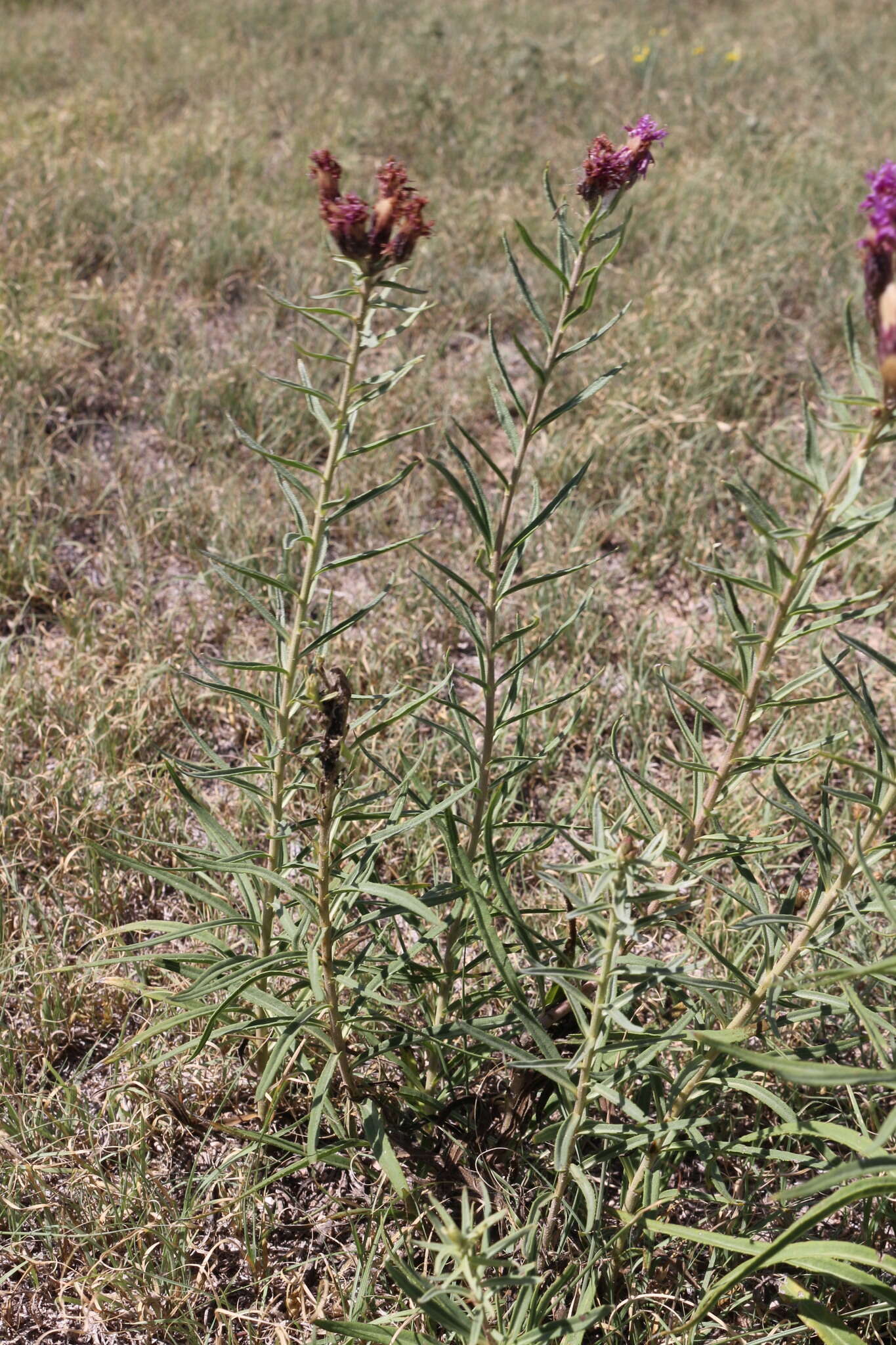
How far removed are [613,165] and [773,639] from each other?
0.60m

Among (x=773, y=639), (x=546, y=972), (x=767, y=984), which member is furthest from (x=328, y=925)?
(x=773, y=639)

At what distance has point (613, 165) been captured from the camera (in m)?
1.25

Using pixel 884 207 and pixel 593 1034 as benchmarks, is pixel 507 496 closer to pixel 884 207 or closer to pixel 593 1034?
pixel 884 207

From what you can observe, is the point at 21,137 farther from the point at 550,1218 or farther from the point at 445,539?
the point at 550,1218

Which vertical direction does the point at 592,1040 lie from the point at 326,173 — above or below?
below

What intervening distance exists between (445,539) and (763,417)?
131 centimetres

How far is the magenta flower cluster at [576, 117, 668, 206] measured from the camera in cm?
125

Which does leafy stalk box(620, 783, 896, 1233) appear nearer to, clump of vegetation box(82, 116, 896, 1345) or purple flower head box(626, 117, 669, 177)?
clump of vegetation box(82, 116, 896, 1345)

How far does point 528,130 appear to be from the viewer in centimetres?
548

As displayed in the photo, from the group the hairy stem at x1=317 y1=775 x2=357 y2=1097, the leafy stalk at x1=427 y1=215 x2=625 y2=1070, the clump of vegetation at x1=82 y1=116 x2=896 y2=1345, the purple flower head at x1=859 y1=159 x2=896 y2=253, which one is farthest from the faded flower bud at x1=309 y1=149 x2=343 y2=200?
the hairy stem at x1=317 y1=775 x2=357 y2=1097

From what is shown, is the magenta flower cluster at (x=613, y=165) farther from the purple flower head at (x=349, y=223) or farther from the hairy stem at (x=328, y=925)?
the hairy stem at (x=328, y=925)

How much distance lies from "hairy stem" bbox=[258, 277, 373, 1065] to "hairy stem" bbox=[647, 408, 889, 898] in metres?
0.57

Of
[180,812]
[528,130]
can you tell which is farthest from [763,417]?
[528,130]

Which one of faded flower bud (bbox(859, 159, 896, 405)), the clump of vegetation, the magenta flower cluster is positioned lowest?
the clump of vegetation
